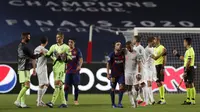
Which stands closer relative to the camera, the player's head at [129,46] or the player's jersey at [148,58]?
the player's head at [129,46]

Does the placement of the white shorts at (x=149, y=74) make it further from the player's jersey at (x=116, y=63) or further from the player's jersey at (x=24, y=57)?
the player's jersey at (x=24, y=57)

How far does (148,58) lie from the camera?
17.6 meters

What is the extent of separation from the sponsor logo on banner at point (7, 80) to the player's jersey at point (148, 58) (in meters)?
6.67

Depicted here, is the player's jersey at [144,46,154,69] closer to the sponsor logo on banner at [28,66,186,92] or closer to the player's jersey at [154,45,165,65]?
the player's jersey at [154,45,165,65]

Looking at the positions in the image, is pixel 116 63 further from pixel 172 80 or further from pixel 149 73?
pixel 172 80

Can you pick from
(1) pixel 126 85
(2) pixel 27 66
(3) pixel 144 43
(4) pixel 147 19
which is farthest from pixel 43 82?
(4) pixel 147 19

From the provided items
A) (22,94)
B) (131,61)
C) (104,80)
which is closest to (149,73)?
(131,61)

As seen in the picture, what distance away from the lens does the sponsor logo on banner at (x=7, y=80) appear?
22.3 meters

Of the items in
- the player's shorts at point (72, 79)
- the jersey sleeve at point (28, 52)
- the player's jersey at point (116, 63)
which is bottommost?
the player's shorts at point (72, 79)

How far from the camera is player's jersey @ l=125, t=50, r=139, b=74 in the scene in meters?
16.0

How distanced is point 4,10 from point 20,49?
1602 cm

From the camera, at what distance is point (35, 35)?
30375mm

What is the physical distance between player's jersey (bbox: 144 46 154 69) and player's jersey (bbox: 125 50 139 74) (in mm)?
1171

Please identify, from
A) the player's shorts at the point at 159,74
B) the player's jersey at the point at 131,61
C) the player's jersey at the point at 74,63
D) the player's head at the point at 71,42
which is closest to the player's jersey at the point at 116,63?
the player's jersey at the point at 131,61
